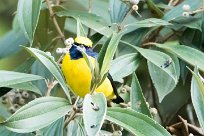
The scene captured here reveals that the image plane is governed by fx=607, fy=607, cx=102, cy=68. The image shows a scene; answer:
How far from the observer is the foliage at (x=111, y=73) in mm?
1102

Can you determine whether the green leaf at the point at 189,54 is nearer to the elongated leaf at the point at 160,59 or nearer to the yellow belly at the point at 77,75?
the elongated leaf at the point at 160,59

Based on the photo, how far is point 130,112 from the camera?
3.70 feet

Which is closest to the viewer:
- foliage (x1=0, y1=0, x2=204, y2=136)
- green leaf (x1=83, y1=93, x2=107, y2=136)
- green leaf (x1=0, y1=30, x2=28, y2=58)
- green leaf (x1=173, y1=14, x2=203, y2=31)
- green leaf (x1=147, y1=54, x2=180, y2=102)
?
green leaf (x1=83, y1=93, x2=107, y2=136)

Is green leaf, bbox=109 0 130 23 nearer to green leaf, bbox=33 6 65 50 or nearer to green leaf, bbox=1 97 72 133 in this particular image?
green leaf, bbox=33 6 65 50

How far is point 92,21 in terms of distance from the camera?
154 cm

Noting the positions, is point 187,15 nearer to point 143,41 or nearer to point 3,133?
point 143,41

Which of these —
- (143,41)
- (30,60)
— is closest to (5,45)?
(30,60)

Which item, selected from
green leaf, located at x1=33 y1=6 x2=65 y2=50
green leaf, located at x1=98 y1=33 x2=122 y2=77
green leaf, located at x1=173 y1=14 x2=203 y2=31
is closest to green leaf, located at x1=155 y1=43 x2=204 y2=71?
green leaf, located at x1=173 y1=14 x2=203 y2=31

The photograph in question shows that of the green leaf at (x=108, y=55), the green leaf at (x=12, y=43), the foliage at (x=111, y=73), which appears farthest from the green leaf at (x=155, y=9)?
the green leaf at (x=108, y=55)

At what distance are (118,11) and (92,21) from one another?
0.07 metres

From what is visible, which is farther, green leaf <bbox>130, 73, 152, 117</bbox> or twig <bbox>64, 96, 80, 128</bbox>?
green leaf <bbox>130, 73, 152, 117</bbox>

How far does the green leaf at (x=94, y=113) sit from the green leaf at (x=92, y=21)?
0.42 m

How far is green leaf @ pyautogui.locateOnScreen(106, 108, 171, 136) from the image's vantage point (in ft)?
3.62

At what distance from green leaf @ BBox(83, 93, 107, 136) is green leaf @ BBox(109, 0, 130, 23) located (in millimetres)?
491
